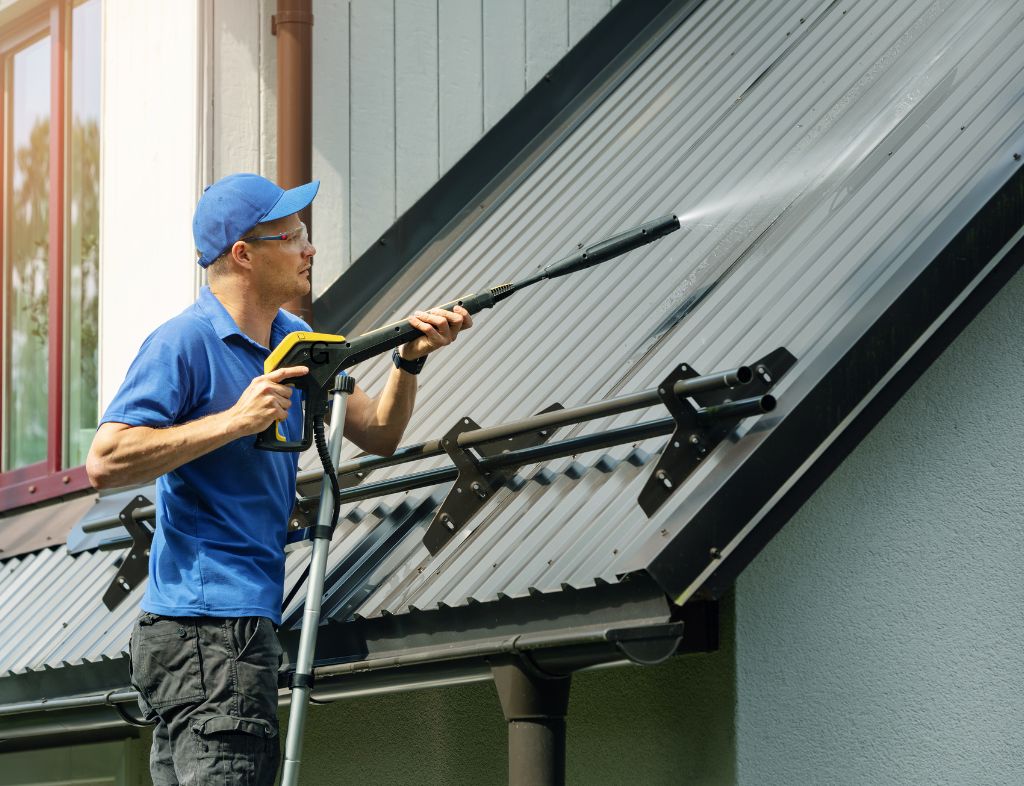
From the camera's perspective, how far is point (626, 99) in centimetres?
784

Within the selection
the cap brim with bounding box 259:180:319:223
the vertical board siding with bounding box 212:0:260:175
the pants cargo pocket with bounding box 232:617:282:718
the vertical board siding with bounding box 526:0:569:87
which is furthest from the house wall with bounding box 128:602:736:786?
the vertical board siding with bounding box 526:0:569:87

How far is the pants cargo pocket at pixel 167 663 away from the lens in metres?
4.51

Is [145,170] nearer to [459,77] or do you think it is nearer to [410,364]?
[459,77]

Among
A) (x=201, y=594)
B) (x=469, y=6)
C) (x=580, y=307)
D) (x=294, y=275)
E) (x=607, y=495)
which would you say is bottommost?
(x=201, y=594)

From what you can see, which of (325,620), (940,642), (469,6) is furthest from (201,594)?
(469,6)

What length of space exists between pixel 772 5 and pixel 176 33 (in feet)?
8.51

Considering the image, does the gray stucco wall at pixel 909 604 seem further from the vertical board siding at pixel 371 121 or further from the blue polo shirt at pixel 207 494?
the vertical board siding at pixel 371 121

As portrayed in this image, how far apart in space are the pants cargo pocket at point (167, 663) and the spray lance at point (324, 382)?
267 mm

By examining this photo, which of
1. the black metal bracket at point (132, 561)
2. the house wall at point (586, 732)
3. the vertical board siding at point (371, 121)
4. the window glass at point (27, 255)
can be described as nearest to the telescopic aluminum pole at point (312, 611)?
the house wall at point (586, 732)

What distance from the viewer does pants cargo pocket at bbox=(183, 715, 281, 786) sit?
4387mm

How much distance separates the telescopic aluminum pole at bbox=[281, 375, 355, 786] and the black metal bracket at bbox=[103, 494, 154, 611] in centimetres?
211

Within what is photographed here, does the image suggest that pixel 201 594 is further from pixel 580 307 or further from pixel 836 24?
pixel 836 24

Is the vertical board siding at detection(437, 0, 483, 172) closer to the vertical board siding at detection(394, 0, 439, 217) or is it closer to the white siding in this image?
the vertical board siding at detection(394, 0, 439, 217)

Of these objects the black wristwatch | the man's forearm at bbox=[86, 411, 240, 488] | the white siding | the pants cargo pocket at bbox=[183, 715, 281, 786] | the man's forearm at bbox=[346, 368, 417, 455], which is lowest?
the pants cargo pocket at bbox=[183, 715, 281, 786]
